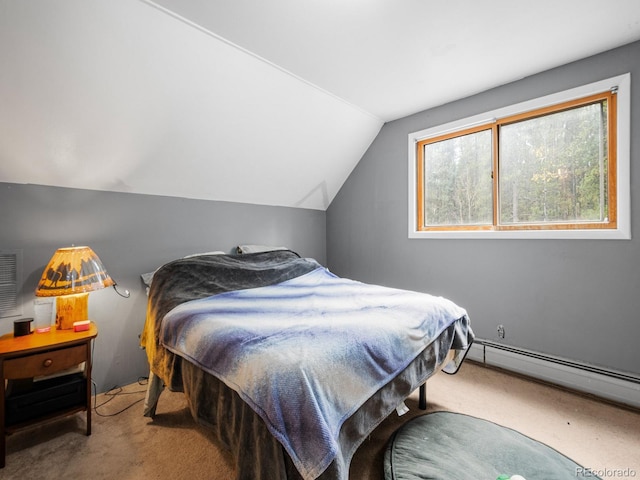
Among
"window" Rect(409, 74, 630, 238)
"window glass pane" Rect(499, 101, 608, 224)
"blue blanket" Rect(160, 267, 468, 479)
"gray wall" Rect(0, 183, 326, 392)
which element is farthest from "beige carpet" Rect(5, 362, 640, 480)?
"window glass pane" Rect(499, 101, 608, 224)

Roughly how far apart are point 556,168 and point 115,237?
11.7ft

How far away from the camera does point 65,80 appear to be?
1.66 meters

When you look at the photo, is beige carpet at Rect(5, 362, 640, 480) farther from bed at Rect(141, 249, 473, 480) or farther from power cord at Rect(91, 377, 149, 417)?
bed at Rect(141, 249, 473, 480)

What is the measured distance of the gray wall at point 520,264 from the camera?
6.63 ft

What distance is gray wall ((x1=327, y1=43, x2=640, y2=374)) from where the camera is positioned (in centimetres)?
202

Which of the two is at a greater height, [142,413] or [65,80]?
[65,80]

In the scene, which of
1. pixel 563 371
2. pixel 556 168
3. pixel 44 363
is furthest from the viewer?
pixel 556 168

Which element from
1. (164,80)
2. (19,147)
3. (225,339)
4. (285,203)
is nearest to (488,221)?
(285,203)

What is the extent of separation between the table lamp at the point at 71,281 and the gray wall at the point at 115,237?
0.28 metres

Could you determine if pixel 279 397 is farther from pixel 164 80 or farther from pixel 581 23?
pixel 581 23

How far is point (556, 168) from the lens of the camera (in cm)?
238

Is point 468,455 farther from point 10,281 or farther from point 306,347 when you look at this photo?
point 10,281

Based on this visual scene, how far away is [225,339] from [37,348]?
1.16 metres

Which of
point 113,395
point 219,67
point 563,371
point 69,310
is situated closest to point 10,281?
point 69,310
